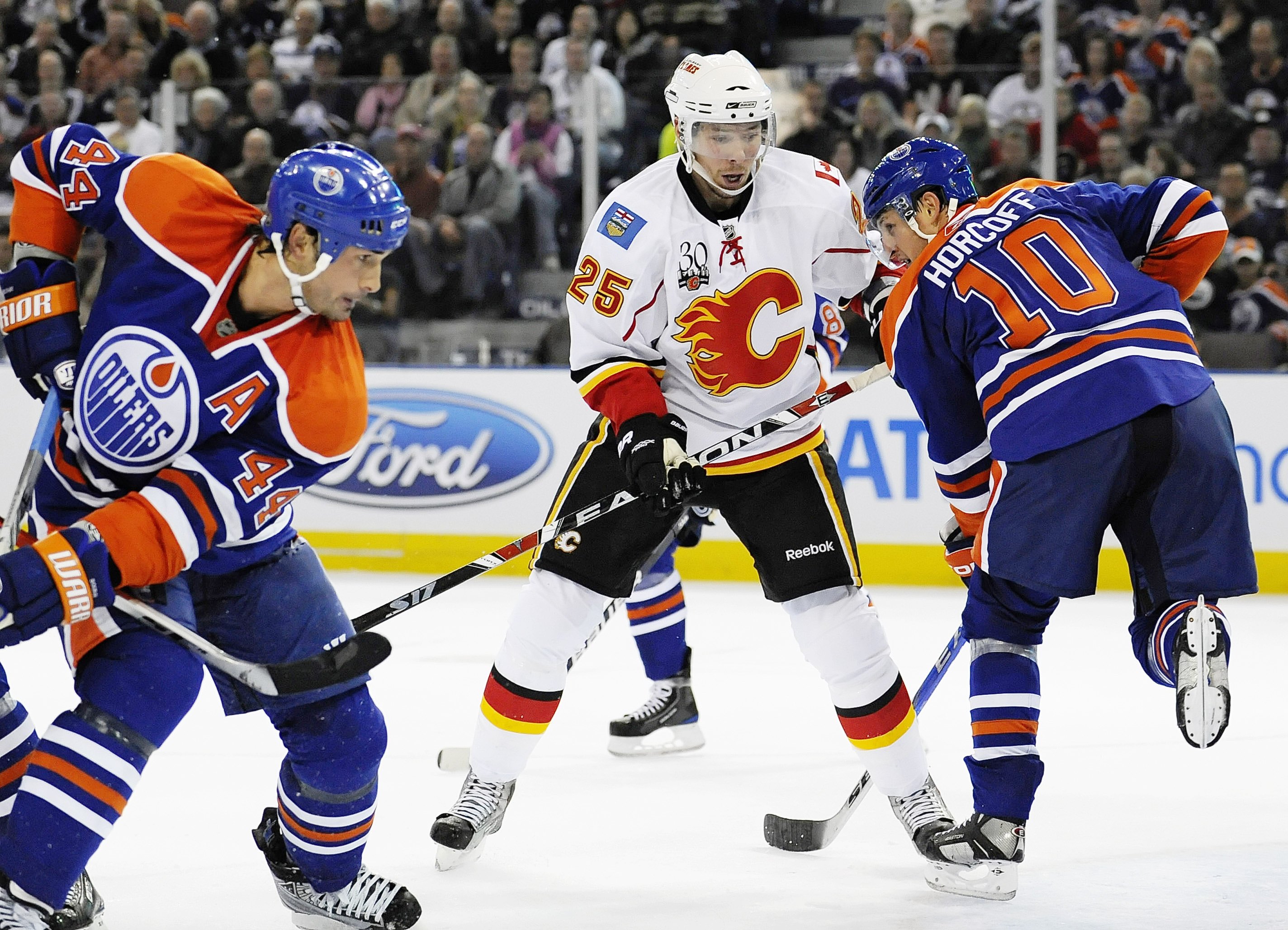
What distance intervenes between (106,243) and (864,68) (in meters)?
4.56

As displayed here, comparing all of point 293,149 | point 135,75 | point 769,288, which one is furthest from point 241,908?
point 135,75

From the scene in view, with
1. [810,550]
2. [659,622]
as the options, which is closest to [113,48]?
[659,622]

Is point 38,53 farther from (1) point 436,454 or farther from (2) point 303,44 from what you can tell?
(1) point 436,454

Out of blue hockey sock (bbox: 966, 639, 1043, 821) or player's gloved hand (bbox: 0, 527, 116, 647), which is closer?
player's gloved hand (bbox: 0, 527, 116, 647)

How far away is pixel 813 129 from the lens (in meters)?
6.24

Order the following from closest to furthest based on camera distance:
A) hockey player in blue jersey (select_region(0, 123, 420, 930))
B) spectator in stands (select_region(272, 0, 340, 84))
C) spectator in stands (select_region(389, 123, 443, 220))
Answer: hockey player in blue jersey (select_region(0, 123, 420, 930)) → spectator in stands (select_region(389, 123, 443, 220)) → spectator in stands (select_region(272, 0, 340, 84))

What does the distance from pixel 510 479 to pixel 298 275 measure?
12.2 ft

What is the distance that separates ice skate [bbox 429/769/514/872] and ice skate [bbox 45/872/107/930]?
0.57 meters

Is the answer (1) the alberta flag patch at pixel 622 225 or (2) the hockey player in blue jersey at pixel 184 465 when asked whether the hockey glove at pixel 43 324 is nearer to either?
(2) the hockey player in blue jersey at pixel 184 465

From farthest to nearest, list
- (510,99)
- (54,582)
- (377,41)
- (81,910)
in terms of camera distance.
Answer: (377,41), (510,99), (81,910), (54,582)

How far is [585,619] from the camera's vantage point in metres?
2.85

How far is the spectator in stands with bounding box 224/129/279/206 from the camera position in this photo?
6426 mm

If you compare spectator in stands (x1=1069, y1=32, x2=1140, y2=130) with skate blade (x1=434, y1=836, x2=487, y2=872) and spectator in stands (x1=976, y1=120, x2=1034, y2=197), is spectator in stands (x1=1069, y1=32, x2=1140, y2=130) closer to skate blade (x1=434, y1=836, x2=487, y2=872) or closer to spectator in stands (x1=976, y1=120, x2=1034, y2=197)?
spectator in stands (x1=976, y1=120, x2=1034, y2=197)

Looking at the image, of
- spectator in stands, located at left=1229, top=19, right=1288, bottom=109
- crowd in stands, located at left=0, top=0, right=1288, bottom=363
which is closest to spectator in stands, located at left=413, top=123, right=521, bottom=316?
crowd in stands, located at left=0, top=0, right=1288, bottom=363
